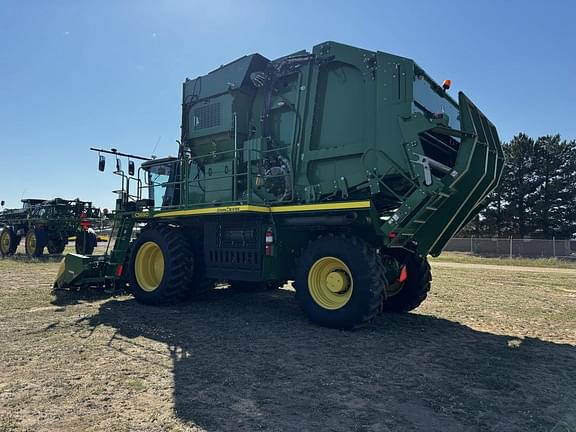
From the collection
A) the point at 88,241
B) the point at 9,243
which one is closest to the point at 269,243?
the point at 88,241

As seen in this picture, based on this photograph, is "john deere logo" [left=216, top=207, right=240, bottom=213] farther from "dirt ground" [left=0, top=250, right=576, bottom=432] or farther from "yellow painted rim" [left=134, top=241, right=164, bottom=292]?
"yellow painted rim" [left=134, top=241, right=164, bottom=292]

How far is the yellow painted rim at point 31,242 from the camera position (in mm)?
18453

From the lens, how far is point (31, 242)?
1866 cm

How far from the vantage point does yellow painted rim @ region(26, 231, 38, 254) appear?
18453 mm

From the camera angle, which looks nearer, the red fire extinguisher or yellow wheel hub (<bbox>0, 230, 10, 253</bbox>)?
the red fire extinguisher

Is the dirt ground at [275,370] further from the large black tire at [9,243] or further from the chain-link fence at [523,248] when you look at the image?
the chain-link fence at [523,248]

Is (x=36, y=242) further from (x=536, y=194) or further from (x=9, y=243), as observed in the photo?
(x=536, y=194)

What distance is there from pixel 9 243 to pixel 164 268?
1597 cm

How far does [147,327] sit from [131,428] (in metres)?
3.40

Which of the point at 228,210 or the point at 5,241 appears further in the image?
the point at 5,241

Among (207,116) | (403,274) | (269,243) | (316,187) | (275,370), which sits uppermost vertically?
(207,116)

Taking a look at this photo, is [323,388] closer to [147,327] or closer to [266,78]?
[147,327]

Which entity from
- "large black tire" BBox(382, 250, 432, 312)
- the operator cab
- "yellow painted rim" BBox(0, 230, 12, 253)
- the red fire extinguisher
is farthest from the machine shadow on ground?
"yellow painted rim" BBox(0, 230, 12, 253)

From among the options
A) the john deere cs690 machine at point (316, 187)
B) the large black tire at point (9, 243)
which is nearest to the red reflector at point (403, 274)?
the john deere cs690 machine at point (316, 187)
